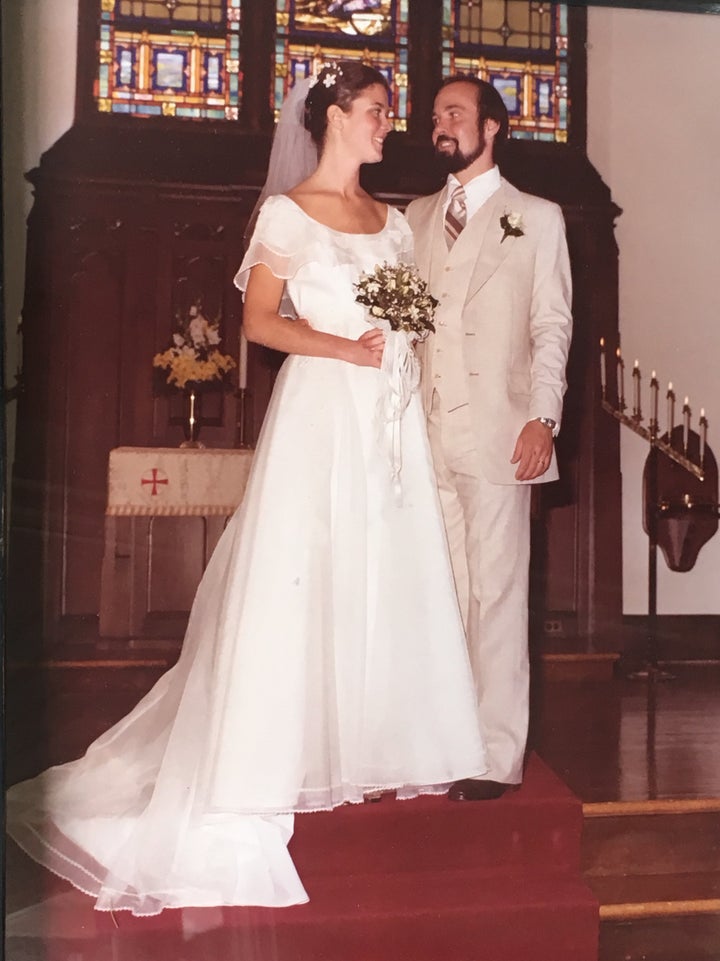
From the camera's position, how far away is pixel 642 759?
276cm

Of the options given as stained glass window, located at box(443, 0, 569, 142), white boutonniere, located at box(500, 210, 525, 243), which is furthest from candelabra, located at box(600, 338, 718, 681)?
stained glass window, located at box(443, 0, 569, 142)

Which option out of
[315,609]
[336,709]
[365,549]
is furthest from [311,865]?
[365,549]

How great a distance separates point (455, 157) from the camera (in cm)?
261

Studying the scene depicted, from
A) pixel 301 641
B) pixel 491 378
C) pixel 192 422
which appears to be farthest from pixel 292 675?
pixel 491 378

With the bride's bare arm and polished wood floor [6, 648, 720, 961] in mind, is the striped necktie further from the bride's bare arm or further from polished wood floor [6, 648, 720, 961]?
polished wood floor [6, 648, 720, 961]

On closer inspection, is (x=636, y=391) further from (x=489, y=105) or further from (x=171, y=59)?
(x=171, y=59)

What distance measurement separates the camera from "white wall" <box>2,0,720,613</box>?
264cm

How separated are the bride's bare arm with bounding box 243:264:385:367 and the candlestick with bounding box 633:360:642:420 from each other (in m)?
0.90

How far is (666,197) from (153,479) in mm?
1636

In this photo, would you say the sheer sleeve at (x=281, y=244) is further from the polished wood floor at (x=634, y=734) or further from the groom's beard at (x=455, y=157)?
the polished wood floor at (x=634, y=734)

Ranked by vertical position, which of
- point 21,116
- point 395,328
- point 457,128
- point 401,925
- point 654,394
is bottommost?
point 401,925

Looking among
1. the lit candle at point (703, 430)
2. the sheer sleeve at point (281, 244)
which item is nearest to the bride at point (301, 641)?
the sheer sleeve at point (281, 244)

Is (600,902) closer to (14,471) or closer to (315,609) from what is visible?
(315,609)

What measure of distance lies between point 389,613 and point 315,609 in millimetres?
193
